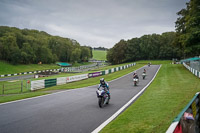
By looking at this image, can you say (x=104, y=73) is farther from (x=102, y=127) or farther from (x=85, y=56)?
(x=85, y=56)

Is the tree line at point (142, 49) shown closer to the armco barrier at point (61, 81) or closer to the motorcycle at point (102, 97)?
the armco barrier at point (61, 81)

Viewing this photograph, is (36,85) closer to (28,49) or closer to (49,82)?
(49,82)

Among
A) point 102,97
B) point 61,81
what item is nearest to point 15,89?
point 61,81

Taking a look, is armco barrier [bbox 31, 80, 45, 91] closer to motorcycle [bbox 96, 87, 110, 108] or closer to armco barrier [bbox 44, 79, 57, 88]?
armco barrier [bbox 44, 79, 57, 88]

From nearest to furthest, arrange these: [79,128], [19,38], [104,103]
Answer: [79,128], [104,103], [19,38]

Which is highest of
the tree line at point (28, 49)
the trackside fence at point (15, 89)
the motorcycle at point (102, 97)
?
the tree line at point (28, 49)

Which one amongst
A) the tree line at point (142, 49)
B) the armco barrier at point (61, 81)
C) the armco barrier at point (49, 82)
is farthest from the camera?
the tree line at point (142, 49)

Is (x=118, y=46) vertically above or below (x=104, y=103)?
above

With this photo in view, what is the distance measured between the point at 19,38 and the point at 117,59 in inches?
2256

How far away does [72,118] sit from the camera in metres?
6.99

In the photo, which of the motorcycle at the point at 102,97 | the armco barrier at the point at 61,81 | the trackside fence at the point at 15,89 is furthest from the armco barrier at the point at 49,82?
the motorcycle at the point at 102,97

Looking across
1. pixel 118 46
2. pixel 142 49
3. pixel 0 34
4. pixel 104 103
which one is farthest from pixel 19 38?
pixel 104 103

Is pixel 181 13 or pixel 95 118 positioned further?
pixel 181 13

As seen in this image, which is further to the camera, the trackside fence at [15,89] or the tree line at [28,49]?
the tree line at [28,49]
